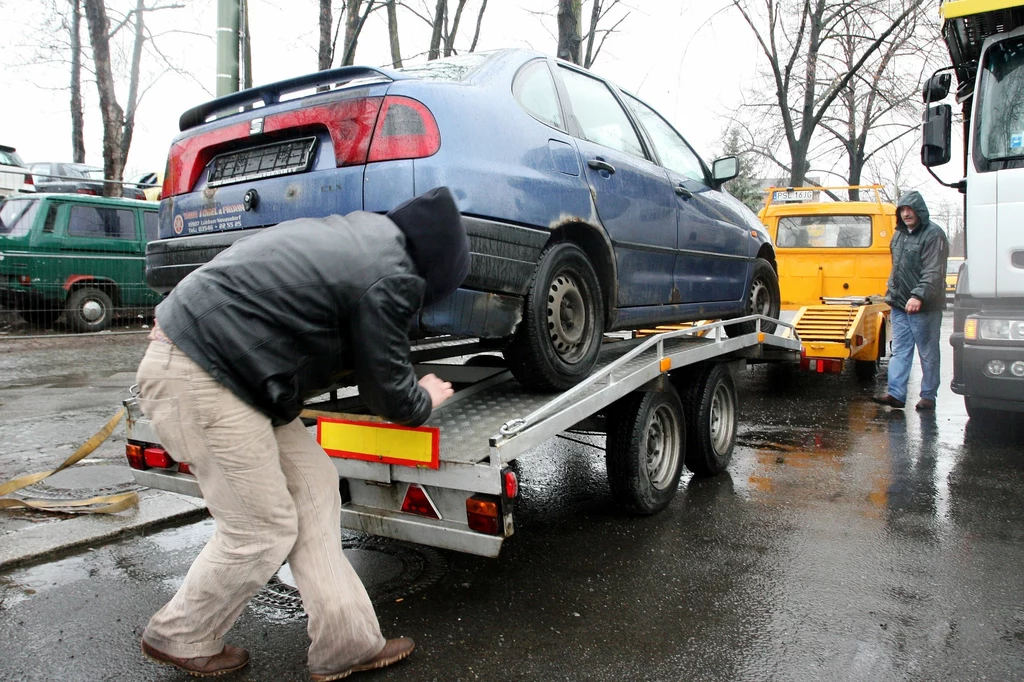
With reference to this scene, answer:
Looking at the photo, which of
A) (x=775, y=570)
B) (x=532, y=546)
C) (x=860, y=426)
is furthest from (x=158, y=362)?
(x=860, y=426)

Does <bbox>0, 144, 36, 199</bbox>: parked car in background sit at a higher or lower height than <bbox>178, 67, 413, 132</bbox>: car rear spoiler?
higher

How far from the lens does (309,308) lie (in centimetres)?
233

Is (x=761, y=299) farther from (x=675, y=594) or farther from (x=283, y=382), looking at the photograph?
(x=283, y=382)

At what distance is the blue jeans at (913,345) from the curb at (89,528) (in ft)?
21.1

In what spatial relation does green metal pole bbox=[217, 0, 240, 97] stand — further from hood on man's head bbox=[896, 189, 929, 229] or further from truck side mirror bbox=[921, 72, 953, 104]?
hood on man's head bbox=[896, 189, 929, 229]

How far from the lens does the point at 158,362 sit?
2.41 meters

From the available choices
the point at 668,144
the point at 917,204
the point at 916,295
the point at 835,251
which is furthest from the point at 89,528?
the point at 835,251

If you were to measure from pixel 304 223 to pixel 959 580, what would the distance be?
3185 millimetres

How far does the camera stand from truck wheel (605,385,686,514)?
410 centimetres

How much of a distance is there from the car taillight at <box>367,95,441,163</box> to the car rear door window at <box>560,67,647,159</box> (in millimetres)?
1212

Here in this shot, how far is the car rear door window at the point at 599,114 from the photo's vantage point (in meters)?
4.27

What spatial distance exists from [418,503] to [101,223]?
11.4 meters

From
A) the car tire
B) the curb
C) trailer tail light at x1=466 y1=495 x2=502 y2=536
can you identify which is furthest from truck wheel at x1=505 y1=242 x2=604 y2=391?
the car tire

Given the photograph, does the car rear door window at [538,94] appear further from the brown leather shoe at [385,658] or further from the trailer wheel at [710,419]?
the brown leather shoe at [385,658]
